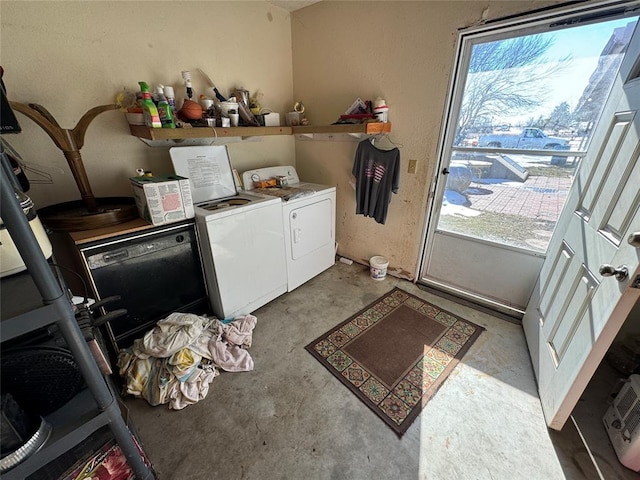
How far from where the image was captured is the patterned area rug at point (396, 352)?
4.92 ft

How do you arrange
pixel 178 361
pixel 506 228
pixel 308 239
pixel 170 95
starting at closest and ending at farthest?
pixel 178 361 < pixel 170 95 < pixel 506 228 < pixel 308 239

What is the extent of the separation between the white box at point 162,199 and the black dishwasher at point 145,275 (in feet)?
0.28

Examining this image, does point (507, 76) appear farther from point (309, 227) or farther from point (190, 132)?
point (190, 132)

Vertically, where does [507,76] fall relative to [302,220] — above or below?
above

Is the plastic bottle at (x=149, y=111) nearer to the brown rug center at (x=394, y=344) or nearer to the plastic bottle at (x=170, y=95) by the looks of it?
Answer: the plastic bottle at (x=170, y=95)

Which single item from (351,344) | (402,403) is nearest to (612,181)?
(402,403)

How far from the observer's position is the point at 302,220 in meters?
2.32

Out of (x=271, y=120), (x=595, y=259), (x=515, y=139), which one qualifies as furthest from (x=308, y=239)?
(x=595, y=259)

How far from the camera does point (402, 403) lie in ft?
4.83

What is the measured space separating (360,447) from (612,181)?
1737mm

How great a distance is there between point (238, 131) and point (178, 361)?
167 centimetres

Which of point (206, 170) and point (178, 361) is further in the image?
point (206, 170)

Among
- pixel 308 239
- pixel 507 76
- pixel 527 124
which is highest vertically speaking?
pixel 507 76

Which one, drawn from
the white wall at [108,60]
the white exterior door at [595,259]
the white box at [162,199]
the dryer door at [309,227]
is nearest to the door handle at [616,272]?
the white exterior door at [595,259]
